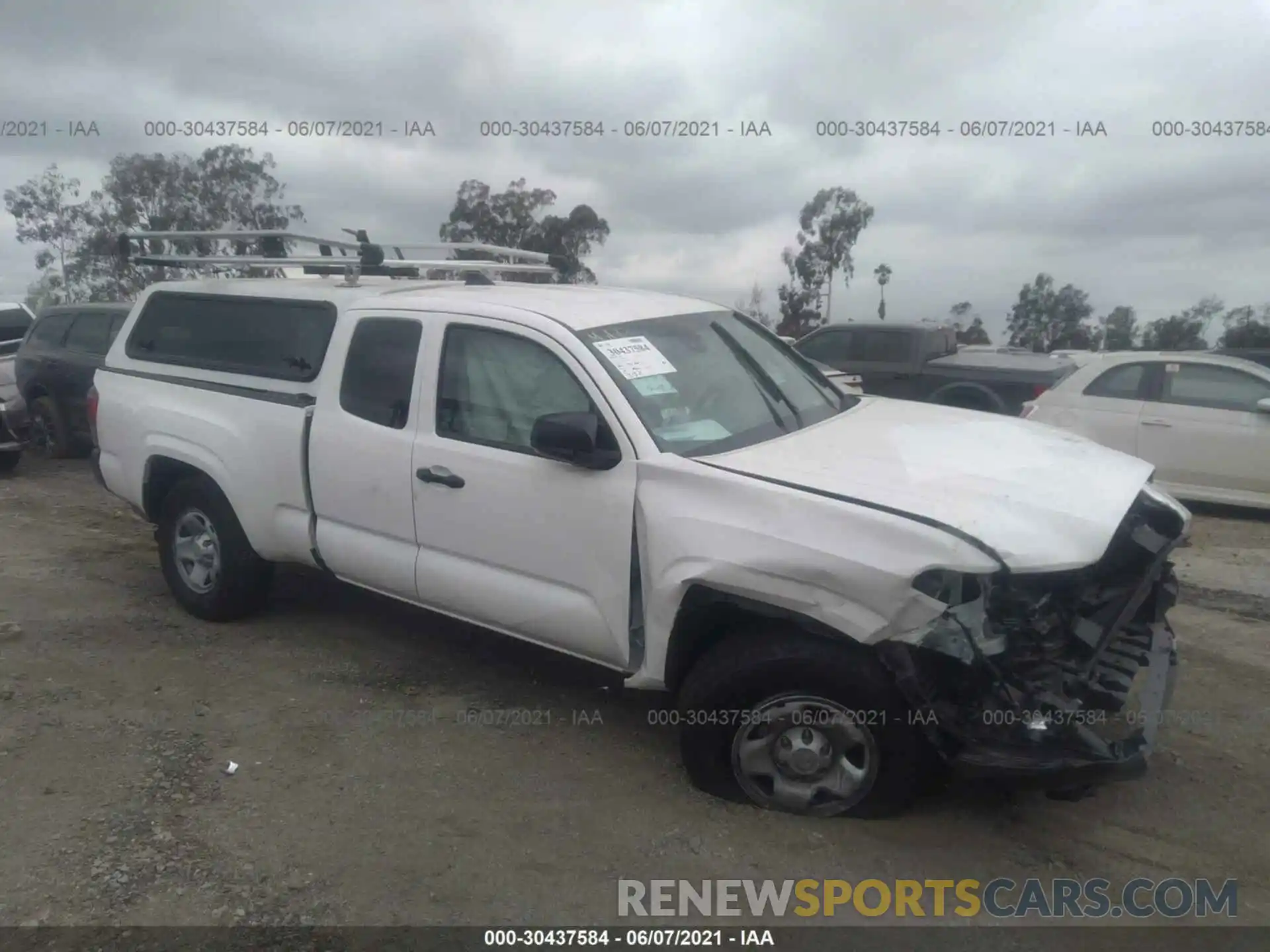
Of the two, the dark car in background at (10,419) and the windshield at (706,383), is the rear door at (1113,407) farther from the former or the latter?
the dark car in background at (10,419)

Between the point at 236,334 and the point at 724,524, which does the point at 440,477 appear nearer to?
the point at 724,524

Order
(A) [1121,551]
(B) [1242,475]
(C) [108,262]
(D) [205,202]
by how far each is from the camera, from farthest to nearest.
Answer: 1. (C) [108,262]
2. (D) [205,202]
3. (B) [1242,475]
4. (A) [1121,551]

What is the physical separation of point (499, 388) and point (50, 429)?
880 cm

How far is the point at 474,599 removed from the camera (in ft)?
13.6

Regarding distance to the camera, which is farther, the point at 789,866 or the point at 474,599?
the point at 474,599

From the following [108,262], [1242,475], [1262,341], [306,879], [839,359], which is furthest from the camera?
[108,262]

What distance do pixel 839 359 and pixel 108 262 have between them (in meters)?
14.9

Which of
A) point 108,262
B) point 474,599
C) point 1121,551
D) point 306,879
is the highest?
point 108,262

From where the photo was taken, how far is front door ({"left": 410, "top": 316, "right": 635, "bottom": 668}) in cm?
369

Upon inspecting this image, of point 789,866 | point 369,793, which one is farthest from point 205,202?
point 789,866

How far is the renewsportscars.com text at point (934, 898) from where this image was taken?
3113 millimetres

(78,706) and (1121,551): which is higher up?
(1121,551)

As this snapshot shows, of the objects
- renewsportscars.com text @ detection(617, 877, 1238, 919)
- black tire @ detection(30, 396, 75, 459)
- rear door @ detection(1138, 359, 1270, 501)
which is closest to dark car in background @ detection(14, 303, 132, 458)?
black tire @ detection(30, 396, 75, 459)

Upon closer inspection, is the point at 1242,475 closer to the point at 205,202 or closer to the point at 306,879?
the point at 306,879
